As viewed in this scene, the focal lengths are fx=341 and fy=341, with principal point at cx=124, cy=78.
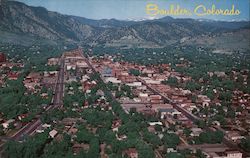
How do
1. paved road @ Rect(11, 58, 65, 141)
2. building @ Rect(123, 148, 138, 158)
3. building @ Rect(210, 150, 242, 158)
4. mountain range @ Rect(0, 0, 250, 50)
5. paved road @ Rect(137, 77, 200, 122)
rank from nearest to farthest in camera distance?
building @ Rect(123, 148, 138, 158), building @ Rect(210, 150, 242, 158), paved road @ Rect(11, 58, 65, 141), paved road @ Rect(137, 77, 200, 122), mountain range @ Rect(0, 0, 250, 50)

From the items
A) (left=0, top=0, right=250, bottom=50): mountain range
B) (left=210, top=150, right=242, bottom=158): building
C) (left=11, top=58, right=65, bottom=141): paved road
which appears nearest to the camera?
(left=210, top=150, right=242, bottom=158): building

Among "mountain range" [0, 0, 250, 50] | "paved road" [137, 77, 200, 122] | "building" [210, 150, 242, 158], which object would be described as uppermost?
"mountain range" [0, 0, 250, 50]

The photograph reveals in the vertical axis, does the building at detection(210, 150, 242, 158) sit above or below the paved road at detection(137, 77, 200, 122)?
below

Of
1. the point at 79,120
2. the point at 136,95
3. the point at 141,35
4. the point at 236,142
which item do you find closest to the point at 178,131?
the point at 236,142

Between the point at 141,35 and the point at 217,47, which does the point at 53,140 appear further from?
the point at 141,35

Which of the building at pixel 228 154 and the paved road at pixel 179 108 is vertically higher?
the paved road at pixel 179 108

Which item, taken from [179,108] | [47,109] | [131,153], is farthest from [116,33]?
[131,153]

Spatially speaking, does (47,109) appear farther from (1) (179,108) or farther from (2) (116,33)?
(2) (116,33)

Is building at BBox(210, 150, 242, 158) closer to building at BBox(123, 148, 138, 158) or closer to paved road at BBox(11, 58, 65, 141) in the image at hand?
building at BBox(123, 148, 138, 158)

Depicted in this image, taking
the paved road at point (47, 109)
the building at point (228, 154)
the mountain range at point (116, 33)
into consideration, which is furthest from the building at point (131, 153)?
the mountain range at point (116, 33)

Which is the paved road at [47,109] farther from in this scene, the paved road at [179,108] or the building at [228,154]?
the building at [228,154]

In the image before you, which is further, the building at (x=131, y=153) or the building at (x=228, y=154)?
the building at (x=228, y=154)

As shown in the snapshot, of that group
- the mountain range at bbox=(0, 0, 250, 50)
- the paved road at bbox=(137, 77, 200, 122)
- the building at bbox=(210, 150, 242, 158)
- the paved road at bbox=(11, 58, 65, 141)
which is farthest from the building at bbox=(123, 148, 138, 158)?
the mountain range at bbox=(0, 0, 250, 50)
